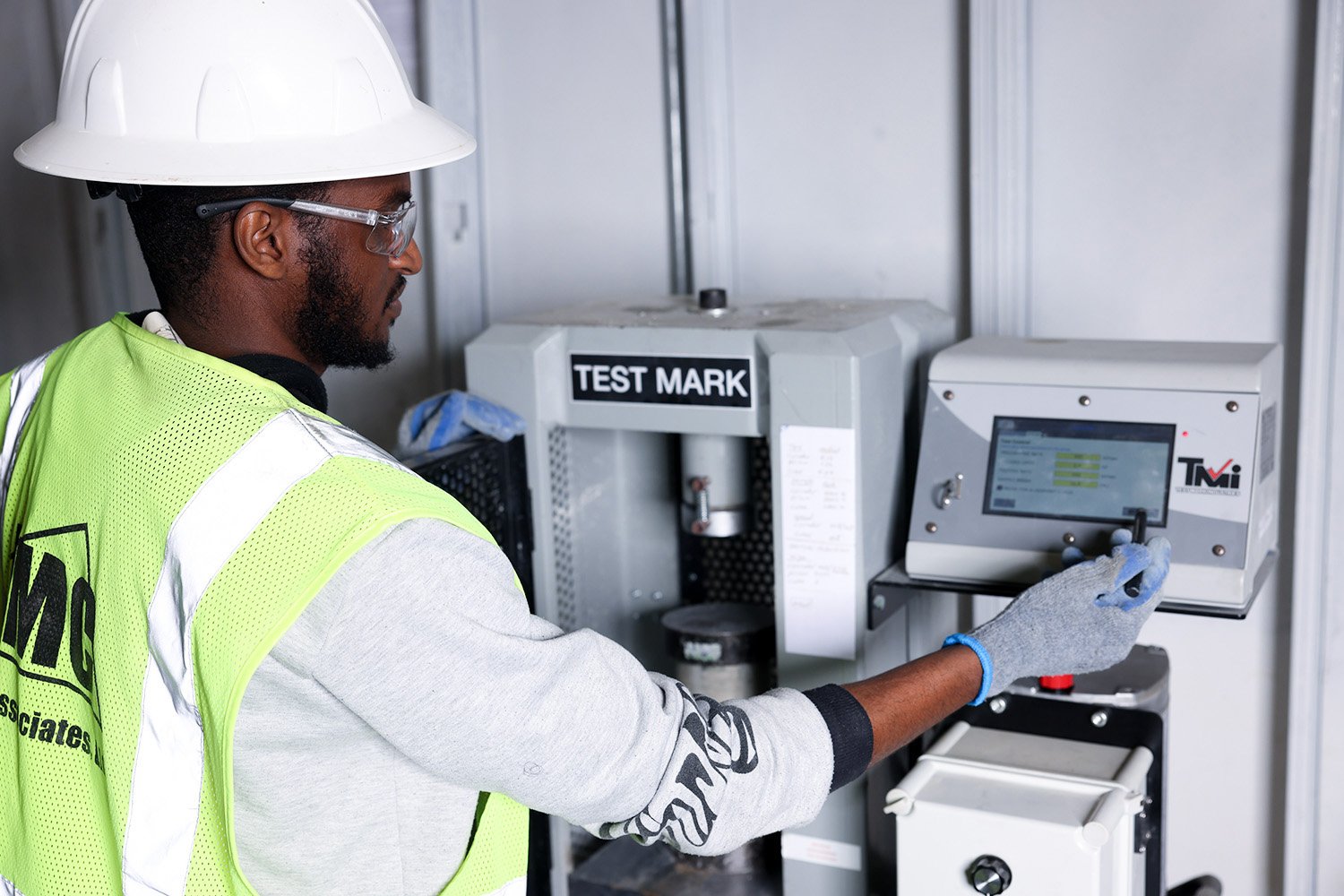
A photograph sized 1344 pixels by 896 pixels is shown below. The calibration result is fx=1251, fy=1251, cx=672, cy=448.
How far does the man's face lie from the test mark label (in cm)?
48

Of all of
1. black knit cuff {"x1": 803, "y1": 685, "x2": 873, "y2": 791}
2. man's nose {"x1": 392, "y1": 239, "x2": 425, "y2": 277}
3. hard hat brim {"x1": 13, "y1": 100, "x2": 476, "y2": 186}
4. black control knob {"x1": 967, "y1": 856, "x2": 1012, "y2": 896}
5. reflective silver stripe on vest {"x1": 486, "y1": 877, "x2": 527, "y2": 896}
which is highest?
hard hat brim {"x1": 13, "y1": 100, "x2": 476, "y2": 186}

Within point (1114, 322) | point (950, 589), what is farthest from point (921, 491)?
point (1114, 322)

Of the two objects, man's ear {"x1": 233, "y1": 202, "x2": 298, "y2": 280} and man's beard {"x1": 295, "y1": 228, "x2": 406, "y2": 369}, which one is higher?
man's ear {"x1": 233, "y1": 202, "x2": 298, "y2": 280}

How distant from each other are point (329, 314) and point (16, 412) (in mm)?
342

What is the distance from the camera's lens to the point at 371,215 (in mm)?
1033

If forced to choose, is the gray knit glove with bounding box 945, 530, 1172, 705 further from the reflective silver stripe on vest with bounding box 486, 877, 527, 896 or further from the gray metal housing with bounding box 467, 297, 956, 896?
the reflective silver stripe on vest with bounding box 486, 877, 527, 896

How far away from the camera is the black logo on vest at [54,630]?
37.2 inches

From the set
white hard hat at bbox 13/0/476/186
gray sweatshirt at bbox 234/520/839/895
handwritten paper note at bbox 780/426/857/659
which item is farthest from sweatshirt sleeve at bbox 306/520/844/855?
handwritten paper note at bbox 780/426/857/659

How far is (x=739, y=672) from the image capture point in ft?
5.50

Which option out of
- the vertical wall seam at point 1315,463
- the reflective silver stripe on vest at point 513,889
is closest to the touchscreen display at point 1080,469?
the vertical wall seam at point 1315,463

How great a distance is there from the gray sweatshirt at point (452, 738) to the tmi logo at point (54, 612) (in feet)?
0.52

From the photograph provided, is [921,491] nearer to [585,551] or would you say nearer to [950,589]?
[950,589]

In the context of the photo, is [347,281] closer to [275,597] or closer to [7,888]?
[275,597]

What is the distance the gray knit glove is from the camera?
4.00ft
